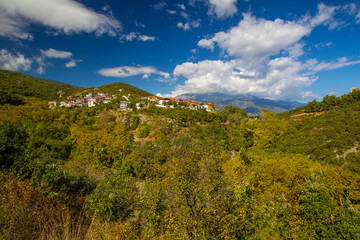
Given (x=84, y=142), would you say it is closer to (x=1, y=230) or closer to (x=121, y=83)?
(x=1, y=230)

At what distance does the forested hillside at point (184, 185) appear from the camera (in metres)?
4.68

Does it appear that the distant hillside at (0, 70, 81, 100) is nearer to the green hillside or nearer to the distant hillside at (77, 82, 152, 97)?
the distant hillside at (77, 82, 152, 97)

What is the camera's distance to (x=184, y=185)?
4.62 m

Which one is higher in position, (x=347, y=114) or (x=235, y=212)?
(x=347, y=114)

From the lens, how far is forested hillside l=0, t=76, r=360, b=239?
4680 mm

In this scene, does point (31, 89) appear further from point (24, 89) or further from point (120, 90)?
point (120, 90)

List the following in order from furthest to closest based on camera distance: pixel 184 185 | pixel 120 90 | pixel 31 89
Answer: pixel 120 90 < pixel 31 89 < pixel 184 185

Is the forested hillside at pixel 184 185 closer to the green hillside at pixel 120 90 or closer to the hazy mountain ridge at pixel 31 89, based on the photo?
the hazy mountain ridge at pixel 31 89

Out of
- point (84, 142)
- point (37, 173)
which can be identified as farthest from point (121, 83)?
point (37, 173)

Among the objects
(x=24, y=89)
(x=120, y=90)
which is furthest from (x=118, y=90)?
(x=24, y=89)

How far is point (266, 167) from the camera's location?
52.5 feet

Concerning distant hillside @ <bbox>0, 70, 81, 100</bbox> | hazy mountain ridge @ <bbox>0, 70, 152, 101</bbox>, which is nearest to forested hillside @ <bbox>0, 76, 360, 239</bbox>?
distant hillside @ <bbox>0, 70, 81, 100</bbox>

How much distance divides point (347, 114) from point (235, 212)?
2099 inches

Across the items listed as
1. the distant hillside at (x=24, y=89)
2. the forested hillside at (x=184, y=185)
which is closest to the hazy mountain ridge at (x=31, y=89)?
the distant hillside at (x=24, y=89)
